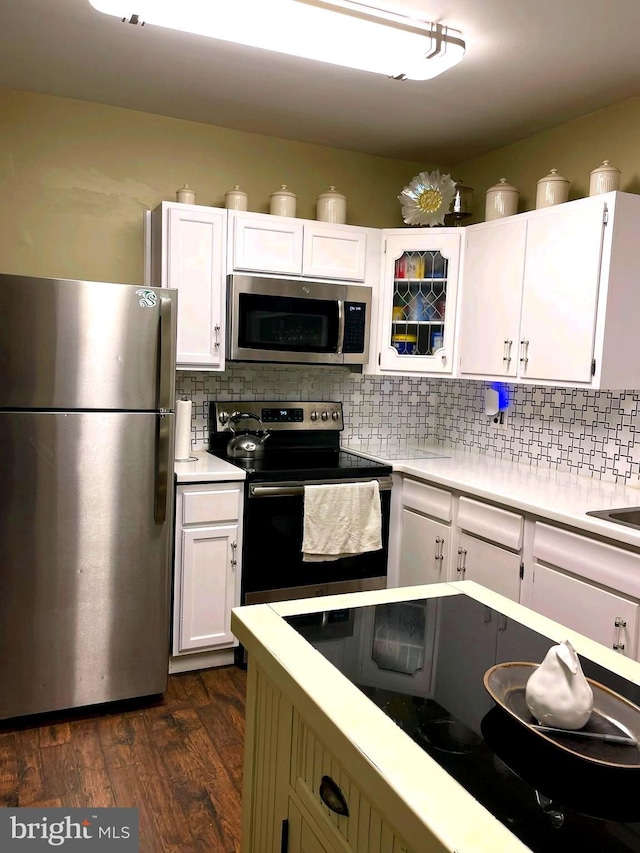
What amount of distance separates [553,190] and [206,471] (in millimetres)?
1963

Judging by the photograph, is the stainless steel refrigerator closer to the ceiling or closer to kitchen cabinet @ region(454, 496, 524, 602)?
the ceiling

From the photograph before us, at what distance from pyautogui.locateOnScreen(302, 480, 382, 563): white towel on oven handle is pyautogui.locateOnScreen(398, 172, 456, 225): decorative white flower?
1412mm

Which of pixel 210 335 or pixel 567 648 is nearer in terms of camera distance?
pixel 567 648

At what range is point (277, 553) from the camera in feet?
10.2

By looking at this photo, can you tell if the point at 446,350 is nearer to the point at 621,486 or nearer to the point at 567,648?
the point at 621,486

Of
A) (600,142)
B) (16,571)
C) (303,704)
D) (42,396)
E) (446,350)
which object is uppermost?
(600,142)

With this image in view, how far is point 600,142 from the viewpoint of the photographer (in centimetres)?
304

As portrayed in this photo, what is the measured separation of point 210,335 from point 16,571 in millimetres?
1334

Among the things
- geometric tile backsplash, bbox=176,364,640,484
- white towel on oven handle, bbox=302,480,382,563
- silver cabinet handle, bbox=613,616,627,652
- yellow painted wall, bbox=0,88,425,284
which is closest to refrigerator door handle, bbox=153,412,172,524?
white towel on oven handle, bbox=302,480,382,563

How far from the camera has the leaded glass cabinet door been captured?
347cm

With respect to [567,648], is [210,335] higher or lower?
higher

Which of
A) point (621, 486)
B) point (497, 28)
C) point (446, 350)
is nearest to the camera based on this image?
point (497, 28)

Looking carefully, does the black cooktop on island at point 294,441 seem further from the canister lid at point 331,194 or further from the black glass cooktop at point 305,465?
the canister lid at point 331,194

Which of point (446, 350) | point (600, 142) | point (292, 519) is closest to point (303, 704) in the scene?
point (292, 519)
